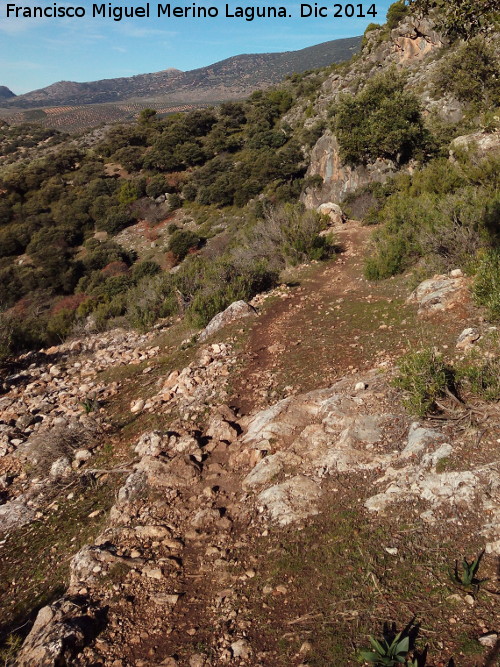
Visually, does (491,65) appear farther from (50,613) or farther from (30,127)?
(30,127)

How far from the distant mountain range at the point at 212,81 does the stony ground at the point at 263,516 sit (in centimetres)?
11975

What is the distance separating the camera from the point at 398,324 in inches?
257

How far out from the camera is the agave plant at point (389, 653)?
6.83ft

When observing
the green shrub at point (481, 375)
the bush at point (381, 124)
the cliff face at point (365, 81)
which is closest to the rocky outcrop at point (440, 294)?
the green shrub at point (481, 375)

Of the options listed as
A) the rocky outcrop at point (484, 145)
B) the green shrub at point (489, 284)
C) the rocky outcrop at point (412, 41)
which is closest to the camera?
the green shrub at point (489, 284)

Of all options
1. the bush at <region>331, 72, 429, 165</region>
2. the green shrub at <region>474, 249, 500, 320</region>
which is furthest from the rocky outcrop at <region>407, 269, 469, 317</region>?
the bush at <region>331, 72, 429, 165</region>

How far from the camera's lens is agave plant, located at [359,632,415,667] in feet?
6.83

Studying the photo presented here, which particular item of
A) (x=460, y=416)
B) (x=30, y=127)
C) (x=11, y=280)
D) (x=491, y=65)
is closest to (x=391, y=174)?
(x=491, y=65)

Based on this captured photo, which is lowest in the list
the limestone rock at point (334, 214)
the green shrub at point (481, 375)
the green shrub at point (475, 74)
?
the green shrub at point (481, 375)

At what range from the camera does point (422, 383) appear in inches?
150

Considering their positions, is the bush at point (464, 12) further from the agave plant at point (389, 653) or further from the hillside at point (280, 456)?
the agave plant at point (389, 653)

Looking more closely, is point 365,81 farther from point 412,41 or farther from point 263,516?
point 263,516

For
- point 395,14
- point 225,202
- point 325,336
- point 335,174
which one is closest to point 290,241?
point 325,336

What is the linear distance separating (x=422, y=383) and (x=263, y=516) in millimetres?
1877
